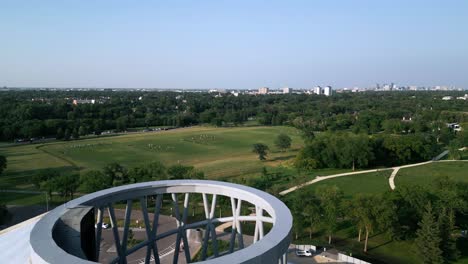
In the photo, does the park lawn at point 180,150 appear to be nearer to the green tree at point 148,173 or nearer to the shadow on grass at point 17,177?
the shadow on grass at point 17,177

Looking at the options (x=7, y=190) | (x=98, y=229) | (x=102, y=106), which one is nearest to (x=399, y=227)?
(x=98, y=229)

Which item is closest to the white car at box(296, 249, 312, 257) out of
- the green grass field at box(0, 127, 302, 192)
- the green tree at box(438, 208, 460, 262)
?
the green tree at box(438, 208, 460, 262)

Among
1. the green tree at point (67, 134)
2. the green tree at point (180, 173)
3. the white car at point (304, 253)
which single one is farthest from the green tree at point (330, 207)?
the green tree at point (67, 134)

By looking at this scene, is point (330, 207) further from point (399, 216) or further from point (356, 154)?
point (356, 154)

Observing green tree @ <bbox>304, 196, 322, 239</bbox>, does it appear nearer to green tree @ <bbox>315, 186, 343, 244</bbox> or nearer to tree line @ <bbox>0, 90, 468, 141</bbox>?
green tree @ <bbox>315, 186, 343, 244</bbox>

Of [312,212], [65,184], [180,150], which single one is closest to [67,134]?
[180,150]

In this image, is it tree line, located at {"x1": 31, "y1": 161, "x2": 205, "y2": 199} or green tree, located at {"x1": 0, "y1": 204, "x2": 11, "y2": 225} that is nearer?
green tree, located at {"x1": 0, "y1": 204, "x2": 11, "y2": 225}
